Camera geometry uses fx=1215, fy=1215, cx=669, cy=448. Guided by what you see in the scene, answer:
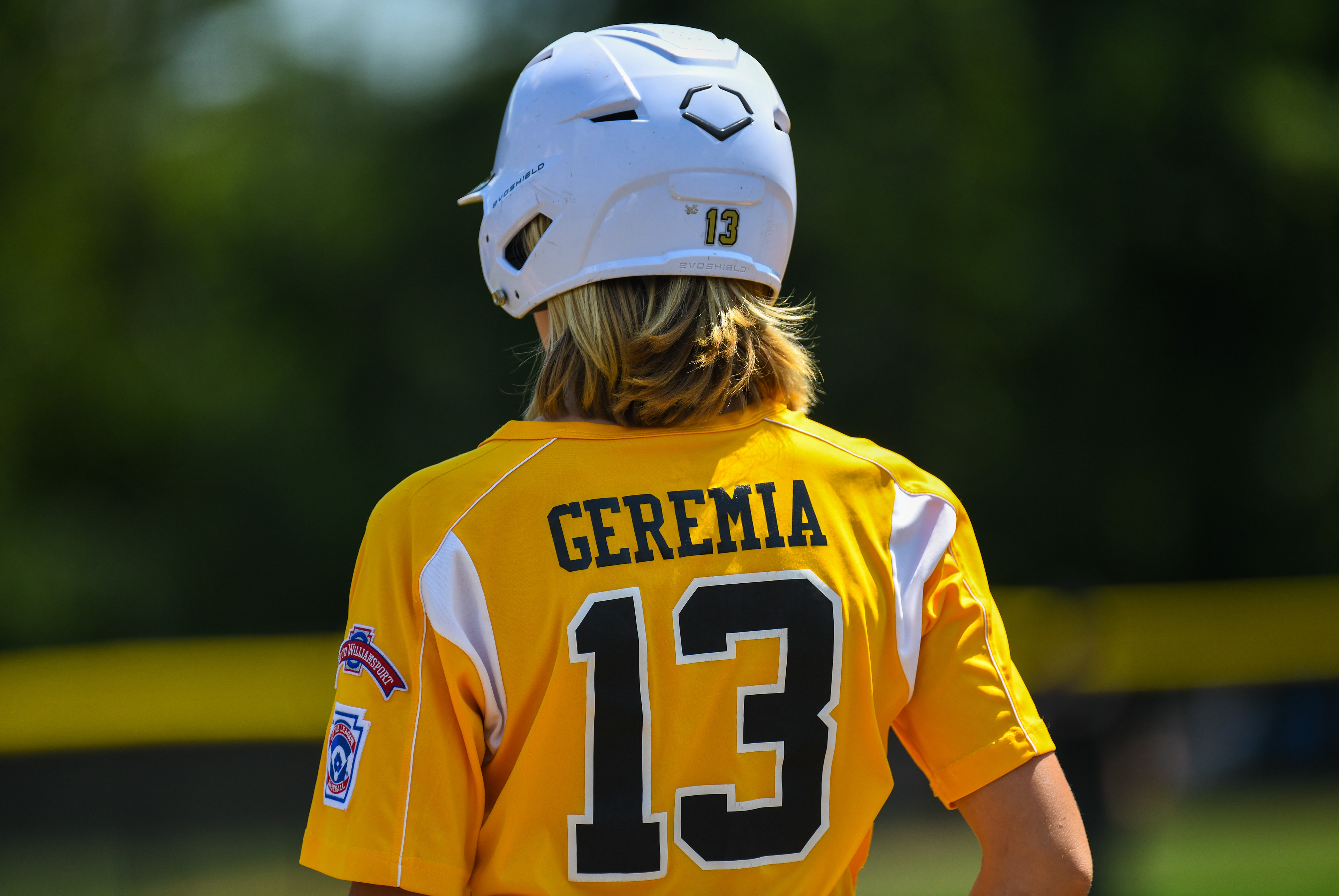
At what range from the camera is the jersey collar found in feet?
5.67

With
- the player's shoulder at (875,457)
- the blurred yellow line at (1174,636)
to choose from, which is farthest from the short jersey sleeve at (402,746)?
the blurred yellow line at (1174,636)

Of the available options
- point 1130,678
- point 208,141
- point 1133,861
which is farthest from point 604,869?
point 208,141

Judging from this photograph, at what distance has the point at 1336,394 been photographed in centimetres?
1516

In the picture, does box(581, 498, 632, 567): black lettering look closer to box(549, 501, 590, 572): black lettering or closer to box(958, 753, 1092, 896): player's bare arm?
box(549, 501, 590, 572): black lettering

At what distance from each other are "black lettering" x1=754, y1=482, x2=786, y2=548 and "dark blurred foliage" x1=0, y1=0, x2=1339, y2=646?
13.9 meters

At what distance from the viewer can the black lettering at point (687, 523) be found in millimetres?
1690

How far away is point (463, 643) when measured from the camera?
162 cm

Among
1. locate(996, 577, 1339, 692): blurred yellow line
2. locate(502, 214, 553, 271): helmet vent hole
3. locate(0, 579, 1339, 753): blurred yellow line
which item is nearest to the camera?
locate(502, 214, 553, 271): helmet vent hole

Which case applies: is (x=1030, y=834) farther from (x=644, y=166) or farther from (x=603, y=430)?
(x=644, y=166)

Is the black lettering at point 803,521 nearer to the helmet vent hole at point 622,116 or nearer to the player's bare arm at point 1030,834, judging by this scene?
the player's bare arm at point 1030,834

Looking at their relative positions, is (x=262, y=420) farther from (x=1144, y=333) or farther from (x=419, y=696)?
(x=419, y=696)

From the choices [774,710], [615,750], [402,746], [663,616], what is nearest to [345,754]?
[402,746]

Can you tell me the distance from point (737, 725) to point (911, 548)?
38 centimetres

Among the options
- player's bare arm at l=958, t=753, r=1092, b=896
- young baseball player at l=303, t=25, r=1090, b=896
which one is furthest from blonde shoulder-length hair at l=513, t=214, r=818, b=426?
player's bare arm at l=958, t=753, r=1092, b=896
